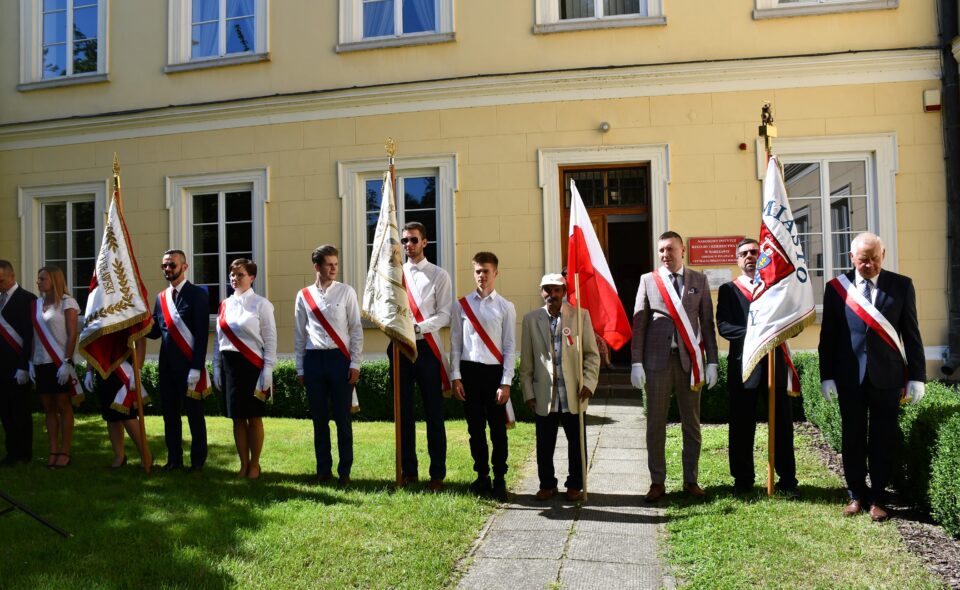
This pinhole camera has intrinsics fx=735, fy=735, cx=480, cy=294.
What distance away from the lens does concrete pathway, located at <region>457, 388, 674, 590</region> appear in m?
4.20

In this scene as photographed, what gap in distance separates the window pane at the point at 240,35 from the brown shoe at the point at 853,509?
1089cm

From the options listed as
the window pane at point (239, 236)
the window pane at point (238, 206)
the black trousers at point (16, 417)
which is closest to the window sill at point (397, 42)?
the window pane at point (238, 206)

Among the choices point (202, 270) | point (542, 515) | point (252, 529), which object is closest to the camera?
point (252, 529)

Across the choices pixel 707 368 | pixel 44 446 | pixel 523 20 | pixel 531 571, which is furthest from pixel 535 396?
pixel 523 20

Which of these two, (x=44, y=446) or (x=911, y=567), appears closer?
(x=911, y=567)

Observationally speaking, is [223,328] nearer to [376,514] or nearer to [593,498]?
[376,514]

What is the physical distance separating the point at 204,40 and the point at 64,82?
2648mm

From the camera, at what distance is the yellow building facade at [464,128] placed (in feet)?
33.2

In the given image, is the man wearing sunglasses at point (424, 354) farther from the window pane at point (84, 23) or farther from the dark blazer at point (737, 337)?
the window pane at point (84, 23)

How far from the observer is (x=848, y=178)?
404 inches

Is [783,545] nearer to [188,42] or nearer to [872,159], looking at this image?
[872,159]

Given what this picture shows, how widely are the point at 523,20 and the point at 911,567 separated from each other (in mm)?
8995

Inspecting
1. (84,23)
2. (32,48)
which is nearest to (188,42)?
(84,23)

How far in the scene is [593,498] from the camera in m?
5.93
